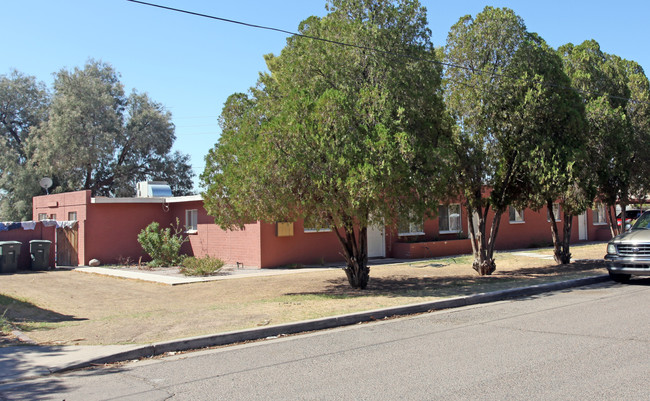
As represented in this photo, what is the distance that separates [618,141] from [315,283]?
10960mm

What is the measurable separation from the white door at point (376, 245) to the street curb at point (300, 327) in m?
10.5

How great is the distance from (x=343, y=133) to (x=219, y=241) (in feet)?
40.1

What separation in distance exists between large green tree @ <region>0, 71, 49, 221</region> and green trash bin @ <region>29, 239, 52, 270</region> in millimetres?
16953

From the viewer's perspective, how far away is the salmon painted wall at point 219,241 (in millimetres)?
19922

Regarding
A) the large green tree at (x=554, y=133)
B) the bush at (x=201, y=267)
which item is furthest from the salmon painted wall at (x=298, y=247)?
the large green tree at (x=554, y=133)

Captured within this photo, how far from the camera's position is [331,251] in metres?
21.5

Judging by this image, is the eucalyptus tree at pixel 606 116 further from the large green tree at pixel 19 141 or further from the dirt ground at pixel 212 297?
the large green tree at pixel 19 141

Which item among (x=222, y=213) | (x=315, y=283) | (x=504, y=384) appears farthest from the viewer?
(x=315, y=283)

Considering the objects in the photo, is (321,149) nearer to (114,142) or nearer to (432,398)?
(432,398)

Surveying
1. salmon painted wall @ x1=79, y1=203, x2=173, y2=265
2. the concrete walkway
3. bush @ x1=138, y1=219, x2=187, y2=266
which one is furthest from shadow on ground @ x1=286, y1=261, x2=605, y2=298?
salmon painted wall @ x1=79, y1=203, x2=173, y2=265

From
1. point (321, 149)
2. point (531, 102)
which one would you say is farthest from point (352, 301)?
point (531, 102)

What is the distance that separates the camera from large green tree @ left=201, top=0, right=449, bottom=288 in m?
11.0

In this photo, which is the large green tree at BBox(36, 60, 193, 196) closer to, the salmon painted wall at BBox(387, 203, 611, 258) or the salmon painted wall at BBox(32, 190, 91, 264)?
the salmon painted wall at BBox(32, 190, 91, 264)

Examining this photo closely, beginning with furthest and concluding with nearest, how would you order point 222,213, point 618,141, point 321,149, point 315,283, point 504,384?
point 618,141
point 315,283
point 222,213
point 321,149
point 504,384
